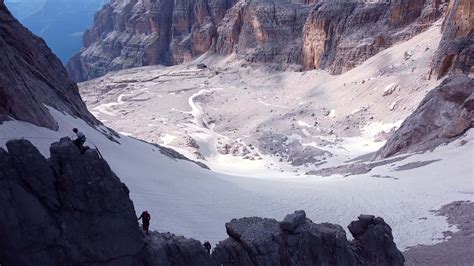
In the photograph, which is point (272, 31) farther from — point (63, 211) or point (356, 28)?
point (63, 211)

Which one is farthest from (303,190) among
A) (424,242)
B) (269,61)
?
(269,61)

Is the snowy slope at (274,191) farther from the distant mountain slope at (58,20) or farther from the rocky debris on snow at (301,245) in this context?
the distant mountain slope at (58,20)

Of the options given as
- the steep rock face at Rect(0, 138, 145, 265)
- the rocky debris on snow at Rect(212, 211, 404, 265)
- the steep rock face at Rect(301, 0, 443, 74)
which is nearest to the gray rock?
the rocky debris on snow at Rect(212, 211, 404, 265)

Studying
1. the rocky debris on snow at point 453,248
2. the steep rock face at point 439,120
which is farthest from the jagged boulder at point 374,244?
the steep rock face at point 439,120

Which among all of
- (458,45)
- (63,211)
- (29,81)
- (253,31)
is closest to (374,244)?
(63,211)

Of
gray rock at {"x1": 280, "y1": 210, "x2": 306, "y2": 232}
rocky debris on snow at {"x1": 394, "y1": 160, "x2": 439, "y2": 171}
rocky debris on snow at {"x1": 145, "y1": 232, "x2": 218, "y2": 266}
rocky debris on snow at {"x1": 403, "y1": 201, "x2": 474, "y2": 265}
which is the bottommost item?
rocky debris on snow at {"x1": 394, "y1": 160, "x2": 439, "y2": 171}

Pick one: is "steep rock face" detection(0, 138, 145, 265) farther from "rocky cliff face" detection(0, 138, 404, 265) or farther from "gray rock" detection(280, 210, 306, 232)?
"gray rock" detection(280, 210, 306, 232)

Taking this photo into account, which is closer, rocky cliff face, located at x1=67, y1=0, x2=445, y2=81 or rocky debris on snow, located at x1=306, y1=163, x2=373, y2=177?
rocky debris on snow, located at x1=306, y1=163, x2=373, y2=177
